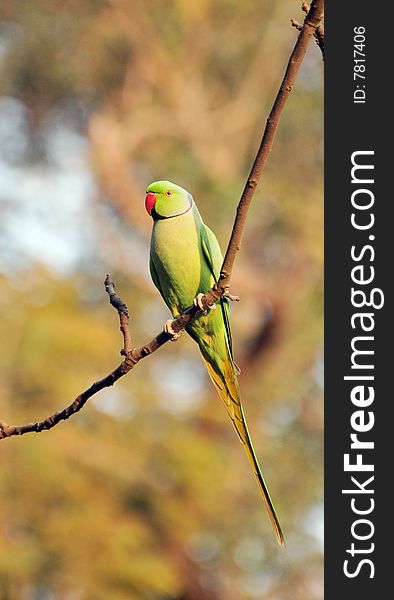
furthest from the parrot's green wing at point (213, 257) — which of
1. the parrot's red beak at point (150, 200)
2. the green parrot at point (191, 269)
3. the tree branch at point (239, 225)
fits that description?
the tree branch at point (239, 225)

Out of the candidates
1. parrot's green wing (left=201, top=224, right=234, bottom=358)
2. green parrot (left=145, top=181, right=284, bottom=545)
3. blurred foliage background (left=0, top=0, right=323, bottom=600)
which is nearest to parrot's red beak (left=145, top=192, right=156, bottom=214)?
green parrot (left=145, top=181, right=284, bottom=545)

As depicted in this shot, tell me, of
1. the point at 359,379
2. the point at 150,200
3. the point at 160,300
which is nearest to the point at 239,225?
the point at 150,200

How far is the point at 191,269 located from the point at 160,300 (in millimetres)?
10117

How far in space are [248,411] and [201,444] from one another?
6.03 feet

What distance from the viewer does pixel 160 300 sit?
12.5 metres

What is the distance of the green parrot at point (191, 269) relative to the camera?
233cm

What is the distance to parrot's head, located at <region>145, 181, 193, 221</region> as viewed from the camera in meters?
2.32

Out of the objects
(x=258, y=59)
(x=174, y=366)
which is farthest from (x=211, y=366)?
(x=258, y=59)

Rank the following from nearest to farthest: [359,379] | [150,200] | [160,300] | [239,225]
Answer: [239,225] → [150,200] → [359,379] → [160,300]

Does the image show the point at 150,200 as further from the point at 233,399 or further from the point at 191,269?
the point at 233,399

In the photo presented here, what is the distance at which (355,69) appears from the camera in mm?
2682

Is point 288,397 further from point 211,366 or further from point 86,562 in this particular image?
point 211,366

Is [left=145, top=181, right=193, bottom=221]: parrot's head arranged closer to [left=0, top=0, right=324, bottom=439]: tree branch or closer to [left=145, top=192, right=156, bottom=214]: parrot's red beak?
[left=145, top=192, right=156, bottom=214]: parrot's red beak

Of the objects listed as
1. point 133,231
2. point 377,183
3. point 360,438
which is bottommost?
point 360,438
